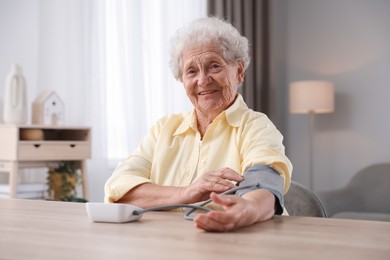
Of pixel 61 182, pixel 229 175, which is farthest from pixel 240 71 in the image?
pixel 61 182

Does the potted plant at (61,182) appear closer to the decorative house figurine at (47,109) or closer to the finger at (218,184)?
the decorative house figurine at (47,109)

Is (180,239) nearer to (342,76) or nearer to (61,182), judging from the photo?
(61,182)

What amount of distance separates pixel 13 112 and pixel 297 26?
7.79 feet

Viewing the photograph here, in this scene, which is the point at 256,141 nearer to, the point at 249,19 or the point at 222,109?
the point at 222,109

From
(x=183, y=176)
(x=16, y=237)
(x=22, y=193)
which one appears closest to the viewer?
(x=16, y=237)

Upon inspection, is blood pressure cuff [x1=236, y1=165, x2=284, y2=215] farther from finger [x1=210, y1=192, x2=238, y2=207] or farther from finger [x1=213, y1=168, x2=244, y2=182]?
finger [x1=210, y1=192, x2=238, y2=207]

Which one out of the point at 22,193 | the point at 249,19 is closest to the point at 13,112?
the point at 22,193

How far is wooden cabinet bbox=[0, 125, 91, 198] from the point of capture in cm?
336

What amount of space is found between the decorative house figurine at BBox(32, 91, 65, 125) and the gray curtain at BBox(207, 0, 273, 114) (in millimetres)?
1378

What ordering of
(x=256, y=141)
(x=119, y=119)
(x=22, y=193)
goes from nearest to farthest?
(x=256, y=141), (x=22, y=193), (x=119, y=119)

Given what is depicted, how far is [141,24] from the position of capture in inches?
163

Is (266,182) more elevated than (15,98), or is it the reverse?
(15,98)

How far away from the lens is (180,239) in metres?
0.89

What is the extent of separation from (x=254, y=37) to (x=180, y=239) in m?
3.75
